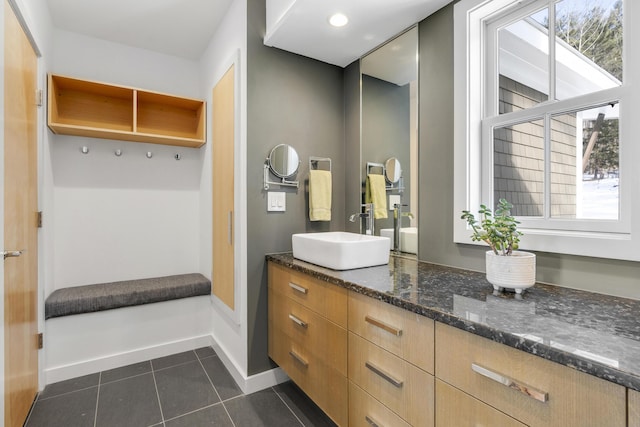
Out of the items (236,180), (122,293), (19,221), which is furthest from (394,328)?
(122,293)

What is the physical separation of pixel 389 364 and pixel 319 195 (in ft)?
4.19

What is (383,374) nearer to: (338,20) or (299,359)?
(299,359)

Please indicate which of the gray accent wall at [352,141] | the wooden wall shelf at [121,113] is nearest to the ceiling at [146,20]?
the wooden wall shelf at [121,113]

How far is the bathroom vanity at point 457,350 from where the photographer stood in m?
0.71

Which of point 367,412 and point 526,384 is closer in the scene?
point 526,384

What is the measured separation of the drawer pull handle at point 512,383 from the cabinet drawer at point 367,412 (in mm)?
411

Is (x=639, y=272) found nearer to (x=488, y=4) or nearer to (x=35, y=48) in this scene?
(x=488, y=4)

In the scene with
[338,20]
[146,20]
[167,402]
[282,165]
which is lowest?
[167,402]

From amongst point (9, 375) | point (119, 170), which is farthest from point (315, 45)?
point (9, 375)

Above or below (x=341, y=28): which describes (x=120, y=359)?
below

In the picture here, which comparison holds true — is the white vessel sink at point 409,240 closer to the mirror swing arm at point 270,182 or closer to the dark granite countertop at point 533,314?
the dark granite countertop at point 533,314

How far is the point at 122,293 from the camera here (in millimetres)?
2418

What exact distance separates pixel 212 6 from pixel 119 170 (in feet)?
5.05

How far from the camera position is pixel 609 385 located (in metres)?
0.66
